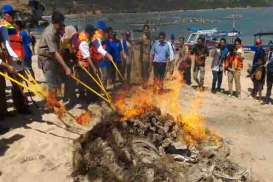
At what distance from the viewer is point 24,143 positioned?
9172 millimetres

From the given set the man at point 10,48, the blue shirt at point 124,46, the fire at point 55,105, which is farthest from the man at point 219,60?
the man at point 10,48

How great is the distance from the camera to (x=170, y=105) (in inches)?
501

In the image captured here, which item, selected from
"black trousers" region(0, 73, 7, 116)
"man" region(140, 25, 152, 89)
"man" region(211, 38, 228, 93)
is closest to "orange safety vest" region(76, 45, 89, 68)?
"black trousers" region(0, 73, 7, 116)

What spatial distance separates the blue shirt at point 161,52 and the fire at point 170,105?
102 cm

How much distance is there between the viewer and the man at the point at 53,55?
977cm

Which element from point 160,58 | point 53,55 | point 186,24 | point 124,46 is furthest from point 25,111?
point 186,24

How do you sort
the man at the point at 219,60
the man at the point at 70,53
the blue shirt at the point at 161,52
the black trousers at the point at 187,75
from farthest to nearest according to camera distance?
the black trousers at the point at 187,75
the man at the point at 219,60
the blue shirt at the point at 161,52
the man at the point at 70,53

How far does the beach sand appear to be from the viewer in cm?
827

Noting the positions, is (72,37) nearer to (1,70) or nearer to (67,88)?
(67,88)

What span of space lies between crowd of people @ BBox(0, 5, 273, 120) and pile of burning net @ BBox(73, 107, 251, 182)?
1.96 m

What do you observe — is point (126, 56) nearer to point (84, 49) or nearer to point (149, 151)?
point (84, 49)

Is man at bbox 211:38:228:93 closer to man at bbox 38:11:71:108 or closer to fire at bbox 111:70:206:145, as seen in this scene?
fire at bbox 111:70:206:145

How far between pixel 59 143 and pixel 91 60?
290 cm

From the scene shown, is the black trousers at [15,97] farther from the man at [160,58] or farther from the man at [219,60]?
the man at [219,60]
